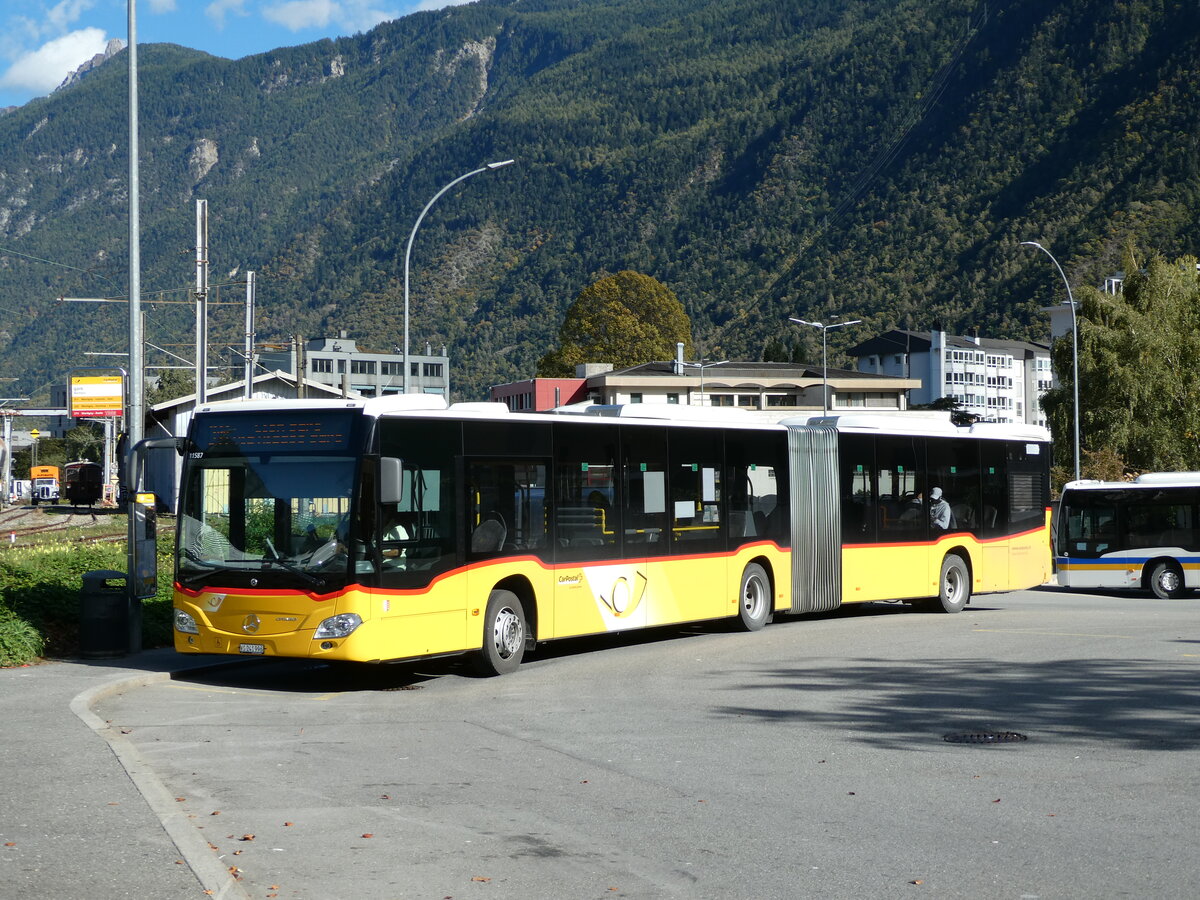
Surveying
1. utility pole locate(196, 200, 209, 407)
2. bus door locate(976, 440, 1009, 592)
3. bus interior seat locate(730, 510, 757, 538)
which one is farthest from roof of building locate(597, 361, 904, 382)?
bus interior seat locate(730, 510, 757, 538)

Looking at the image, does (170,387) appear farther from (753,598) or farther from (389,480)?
(389,480)

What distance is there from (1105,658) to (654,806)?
9522mm

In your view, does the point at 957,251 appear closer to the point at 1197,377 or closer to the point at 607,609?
the point at 1197,377

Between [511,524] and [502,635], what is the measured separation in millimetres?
1167

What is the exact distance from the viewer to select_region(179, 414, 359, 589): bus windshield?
47.6ft

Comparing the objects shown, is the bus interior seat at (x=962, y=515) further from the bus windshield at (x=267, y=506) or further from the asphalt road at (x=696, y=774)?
the bus windshield at (x=267, y=506)

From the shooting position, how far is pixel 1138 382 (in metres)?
56.8

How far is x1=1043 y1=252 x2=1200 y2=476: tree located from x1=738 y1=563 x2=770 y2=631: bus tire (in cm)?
3746

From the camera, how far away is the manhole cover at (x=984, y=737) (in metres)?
11.6

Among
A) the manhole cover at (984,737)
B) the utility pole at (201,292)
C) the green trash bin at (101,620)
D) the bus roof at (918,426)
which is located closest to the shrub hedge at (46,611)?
the green trash bin at (101,620)

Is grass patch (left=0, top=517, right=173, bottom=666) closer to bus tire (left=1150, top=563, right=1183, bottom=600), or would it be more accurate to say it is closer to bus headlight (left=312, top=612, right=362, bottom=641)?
bus headlight (left=312, top=612, right=362, bottom=641)

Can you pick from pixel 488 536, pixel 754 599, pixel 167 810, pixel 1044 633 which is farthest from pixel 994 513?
pixel 167 810

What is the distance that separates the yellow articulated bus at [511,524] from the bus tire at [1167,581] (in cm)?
1091

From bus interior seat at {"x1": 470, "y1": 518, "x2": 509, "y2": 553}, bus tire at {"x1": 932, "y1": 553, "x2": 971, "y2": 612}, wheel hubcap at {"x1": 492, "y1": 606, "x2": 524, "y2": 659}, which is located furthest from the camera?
bus tire at {"x1": 932, "y1": 553, "x2": 971, "y2": 612}
